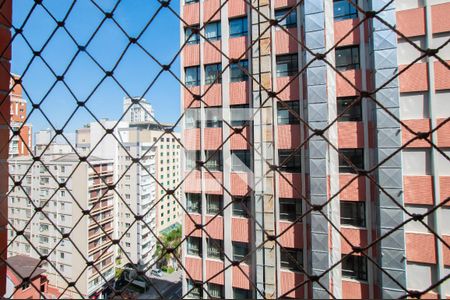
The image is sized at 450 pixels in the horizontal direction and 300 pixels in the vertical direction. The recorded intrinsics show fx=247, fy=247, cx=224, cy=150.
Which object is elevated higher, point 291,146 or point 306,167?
point 291,146

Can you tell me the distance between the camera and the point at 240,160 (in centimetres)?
309

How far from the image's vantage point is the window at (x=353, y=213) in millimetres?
2623

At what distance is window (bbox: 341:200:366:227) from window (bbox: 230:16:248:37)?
7.70 ft

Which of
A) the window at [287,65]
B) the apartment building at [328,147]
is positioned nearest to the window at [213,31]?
the apartment building at [328,147]

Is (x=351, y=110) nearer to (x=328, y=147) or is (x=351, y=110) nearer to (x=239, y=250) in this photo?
(x=328, y=147)

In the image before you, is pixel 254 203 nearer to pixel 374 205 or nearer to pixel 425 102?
pixel 374 205

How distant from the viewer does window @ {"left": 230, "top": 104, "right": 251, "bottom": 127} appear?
304 cm

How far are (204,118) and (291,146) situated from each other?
3.67ft

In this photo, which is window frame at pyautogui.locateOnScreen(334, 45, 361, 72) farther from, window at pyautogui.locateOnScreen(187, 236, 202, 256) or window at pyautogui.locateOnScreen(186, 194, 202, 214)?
window at pyautogui.locateOnScreen(187, 236, 202, 256)

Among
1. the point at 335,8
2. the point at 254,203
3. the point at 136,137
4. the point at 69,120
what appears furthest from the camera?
the point at 136,137

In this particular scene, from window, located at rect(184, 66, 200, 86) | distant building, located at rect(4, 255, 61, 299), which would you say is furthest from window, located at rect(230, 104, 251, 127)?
distant building, located at rect(4, 255, 61, 299)

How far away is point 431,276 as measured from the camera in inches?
95.0

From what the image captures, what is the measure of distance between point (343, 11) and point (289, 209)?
2287 mm

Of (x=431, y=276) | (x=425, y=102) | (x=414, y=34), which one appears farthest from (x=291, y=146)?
(x=431, y=276)
